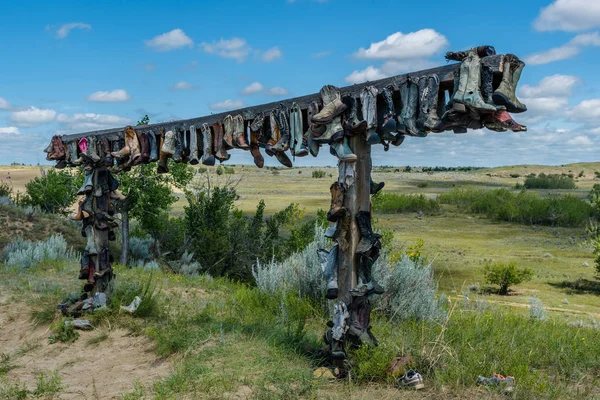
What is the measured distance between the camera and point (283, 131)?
6082 millimetres

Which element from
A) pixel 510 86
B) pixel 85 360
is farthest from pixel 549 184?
pixel 510 86

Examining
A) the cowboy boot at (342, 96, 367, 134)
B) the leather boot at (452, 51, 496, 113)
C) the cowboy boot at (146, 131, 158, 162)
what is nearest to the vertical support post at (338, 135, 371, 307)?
the cowboy boot at (342, 96, 367, 134)

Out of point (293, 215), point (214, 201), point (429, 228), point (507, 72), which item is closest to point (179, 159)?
point (507, 72)

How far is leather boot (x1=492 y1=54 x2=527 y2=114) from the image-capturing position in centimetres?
442

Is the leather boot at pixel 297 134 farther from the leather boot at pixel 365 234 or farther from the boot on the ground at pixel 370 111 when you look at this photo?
the leather boot at pixel 365 234

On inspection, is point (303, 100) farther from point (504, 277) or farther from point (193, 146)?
point (504, 277)

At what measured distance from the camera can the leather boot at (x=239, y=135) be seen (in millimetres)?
6574

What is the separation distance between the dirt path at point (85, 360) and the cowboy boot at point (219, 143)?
2.47 m

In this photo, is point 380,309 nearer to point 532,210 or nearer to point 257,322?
point 257,322

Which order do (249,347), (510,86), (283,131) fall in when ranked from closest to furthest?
(510,86) < (283,131) < (249,347)

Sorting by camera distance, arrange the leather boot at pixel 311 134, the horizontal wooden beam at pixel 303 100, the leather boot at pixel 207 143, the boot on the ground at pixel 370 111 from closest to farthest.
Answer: the horizontal wooden beam at pixel 303 100 < the boot on the ground at pixel 370 111 < the leather boot at pixel 311 134 < the leather boot at pixel 207 143

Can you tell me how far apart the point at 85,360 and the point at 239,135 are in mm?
3468

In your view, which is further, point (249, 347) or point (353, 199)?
point (249, 347)

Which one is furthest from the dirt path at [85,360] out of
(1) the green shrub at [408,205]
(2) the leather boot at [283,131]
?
(1) the green shrub at [408,205]
